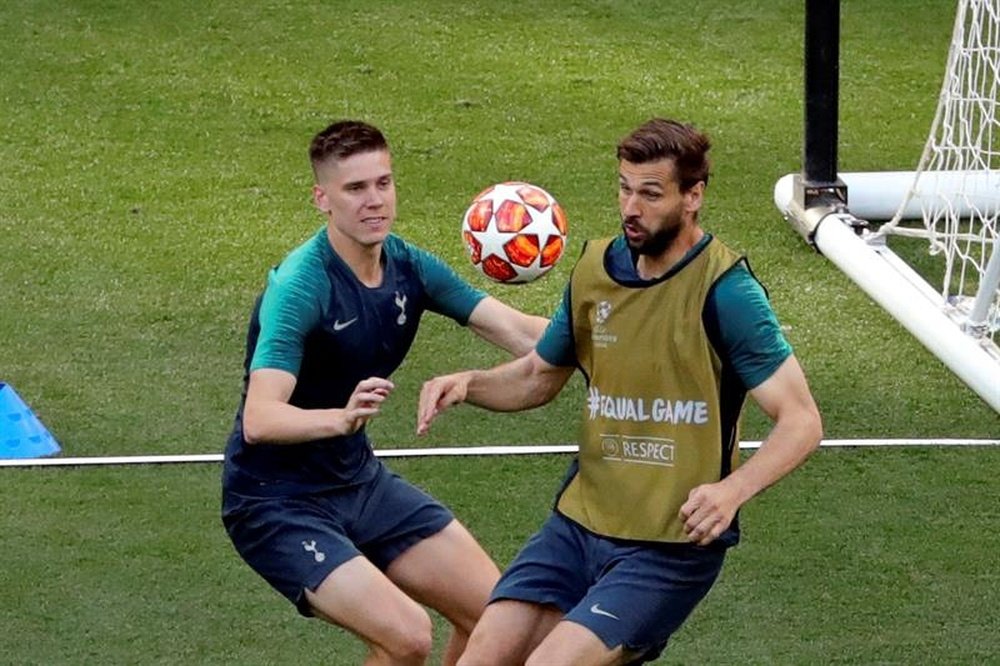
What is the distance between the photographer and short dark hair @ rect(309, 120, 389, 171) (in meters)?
5.82

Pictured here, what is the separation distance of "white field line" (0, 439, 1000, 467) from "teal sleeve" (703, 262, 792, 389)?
120 inches

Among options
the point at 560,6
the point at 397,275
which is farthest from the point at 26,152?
the point at 397,275

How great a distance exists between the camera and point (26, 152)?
12.0 meters

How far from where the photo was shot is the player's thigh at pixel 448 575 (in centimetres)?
594

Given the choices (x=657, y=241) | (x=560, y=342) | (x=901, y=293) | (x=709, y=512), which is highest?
(x=657, y=241)

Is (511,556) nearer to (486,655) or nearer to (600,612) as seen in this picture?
(486,655)

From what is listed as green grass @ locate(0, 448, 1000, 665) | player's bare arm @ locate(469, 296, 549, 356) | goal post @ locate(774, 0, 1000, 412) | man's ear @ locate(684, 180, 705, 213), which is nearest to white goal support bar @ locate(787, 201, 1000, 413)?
goal post @ locate(774, 0, 1000, 412)

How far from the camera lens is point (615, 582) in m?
5.26

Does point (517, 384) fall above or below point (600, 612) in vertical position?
above

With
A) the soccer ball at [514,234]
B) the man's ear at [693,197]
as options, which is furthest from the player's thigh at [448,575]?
the man's ear at [693,197]

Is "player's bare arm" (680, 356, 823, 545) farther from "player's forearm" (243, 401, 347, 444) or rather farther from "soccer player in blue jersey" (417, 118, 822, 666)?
"player's forearm" (243, 401, 347, 444)

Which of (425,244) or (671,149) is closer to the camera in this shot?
(671,149)

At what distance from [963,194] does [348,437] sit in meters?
5.31

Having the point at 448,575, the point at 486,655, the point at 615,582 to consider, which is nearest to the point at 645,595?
the point at 615,582
